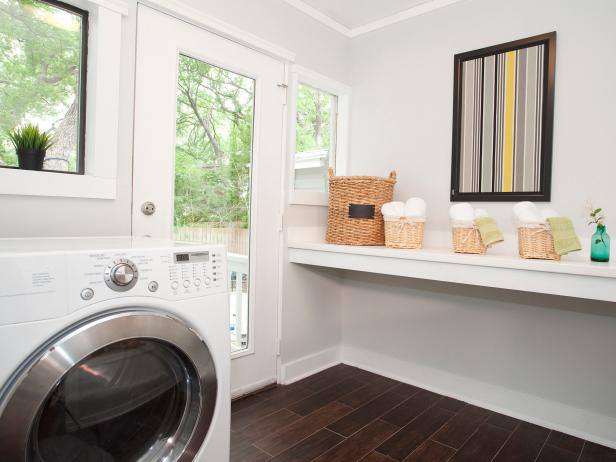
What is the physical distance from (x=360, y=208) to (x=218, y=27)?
1.17 meters

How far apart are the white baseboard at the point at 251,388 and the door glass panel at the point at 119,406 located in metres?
1.04

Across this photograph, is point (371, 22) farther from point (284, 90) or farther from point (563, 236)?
point (563, 236)

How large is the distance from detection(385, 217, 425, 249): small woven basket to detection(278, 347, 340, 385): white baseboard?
3.14 ft

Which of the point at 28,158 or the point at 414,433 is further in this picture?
the point at 414,433

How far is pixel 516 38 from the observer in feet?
7.07

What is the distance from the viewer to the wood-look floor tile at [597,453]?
1.78 metres

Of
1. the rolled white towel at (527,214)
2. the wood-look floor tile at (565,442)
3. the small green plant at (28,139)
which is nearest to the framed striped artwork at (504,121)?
the rolled white towel at (527,214)

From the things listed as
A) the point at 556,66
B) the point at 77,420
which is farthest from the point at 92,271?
the point at 556,66

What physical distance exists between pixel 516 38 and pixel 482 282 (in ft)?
4.26

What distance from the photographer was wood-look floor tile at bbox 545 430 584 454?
186 centimetres

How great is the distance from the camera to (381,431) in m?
1.95

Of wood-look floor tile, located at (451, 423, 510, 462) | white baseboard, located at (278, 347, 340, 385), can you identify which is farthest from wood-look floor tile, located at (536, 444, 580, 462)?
white baseboard, located at (278, 347, 340, 385)

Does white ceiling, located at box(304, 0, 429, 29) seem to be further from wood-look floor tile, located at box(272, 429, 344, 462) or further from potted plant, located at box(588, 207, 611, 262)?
wood-look floor tile, located at box(272, 429, 344, 462)

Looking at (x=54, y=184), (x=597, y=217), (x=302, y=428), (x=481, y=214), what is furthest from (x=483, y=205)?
(x=54, y=184)
